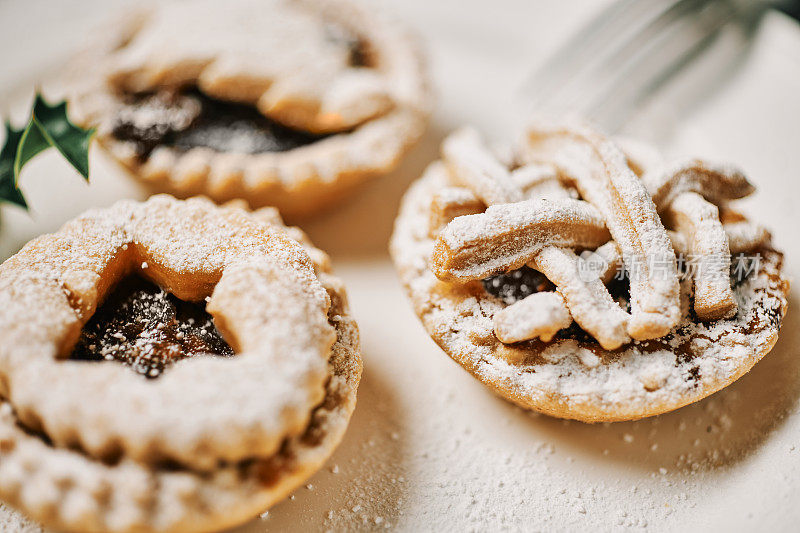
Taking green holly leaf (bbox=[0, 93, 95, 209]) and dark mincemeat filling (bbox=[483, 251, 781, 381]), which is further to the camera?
green holly leaf (bbox=[0, 93, 95, 209])

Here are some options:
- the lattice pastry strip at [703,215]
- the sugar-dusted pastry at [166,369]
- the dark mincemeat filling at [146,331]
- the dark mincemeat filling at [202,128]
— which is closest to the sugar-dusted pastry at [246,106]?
the dark mincemeat filling at [202,128]

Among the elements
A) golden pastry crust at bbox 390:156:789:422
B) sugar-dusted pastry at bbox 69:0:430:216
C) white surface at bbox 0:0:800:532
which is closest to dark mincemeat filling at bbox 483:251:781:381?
golden pastry crust at bbox 390:156:789:422

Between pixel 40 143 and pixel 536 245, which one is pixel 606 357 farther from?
pixel 40 143

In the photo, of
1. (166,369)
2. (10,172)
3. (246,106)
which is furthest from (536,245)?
(10,172)

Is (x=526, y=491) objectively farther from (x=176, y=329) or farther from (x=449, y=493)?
(x=176, y=329)

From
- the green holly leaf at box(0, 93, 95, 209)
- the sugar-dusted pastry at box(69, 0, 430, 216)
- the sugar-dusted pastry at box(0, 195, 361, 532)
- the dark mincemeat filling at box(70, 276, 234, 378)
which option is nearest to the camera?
the sugar-dusted pastry at box(0, 195, 361, 532)

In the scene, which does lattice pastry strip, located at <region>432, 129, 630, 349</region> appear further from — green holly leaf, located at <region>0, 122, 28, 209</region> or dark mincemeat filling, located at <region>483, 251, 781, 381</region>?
green holly leaf, located at <region>0, 122, 28, 209</region>
